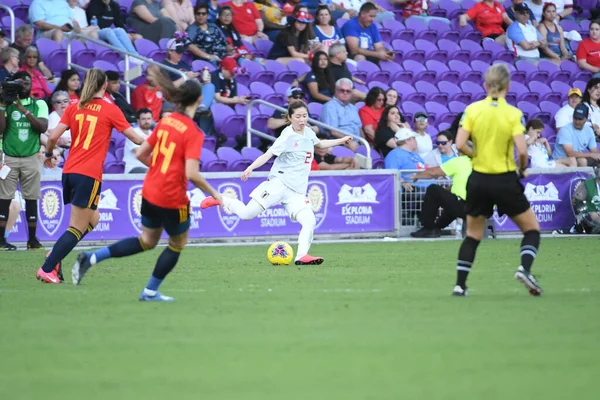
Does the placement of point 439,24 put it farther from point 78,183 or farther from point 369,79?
point 78,183

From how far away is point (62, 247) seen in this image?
35.5ft

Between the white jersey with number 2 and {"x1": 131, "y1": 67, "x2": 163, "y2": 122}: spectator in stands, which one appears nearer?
the white jersey with number 2

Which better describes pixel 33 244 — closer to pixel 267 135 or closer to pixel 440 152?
pixel 267 135

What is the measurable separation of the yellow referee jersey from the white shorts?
442cm

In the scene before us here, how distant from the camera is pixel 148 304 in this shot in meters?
9.15

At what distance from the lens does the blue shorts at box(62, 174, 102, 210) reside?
10891 millimetres

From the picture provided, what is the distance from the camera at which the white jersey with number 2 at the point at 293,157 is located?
44.1ft

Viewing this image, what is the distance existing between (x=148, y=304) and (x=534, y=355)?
12.0 feet

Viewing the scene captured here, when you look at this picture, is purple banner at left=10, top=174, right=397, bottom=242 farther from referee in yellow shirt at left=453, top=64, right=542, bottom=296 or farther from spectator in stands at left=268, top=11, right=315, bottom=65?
referee in yellow shirt at left=453, top=64, right=542, bottom=296

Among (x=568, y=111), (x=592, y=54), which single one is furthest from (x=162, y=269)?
(x=592, y=54)

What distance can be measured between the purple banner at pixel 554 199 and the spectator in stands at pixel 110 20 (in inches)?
293

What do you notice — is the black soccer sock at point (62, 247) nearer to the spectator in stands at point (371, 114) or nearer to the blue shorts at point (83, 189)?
the blue shorts at point (83, 189)

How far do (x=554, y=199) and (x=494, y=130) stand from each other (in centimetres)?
1101

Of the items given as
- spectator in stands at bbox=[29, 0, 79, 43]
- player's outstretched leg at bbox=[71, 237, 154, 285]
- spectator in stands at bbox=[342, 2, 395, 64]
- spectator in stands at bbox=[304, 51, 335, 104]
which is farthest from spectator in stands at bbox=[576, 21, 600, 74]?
player's outstretched leg at bbox=[71, 237, 154, 285]
